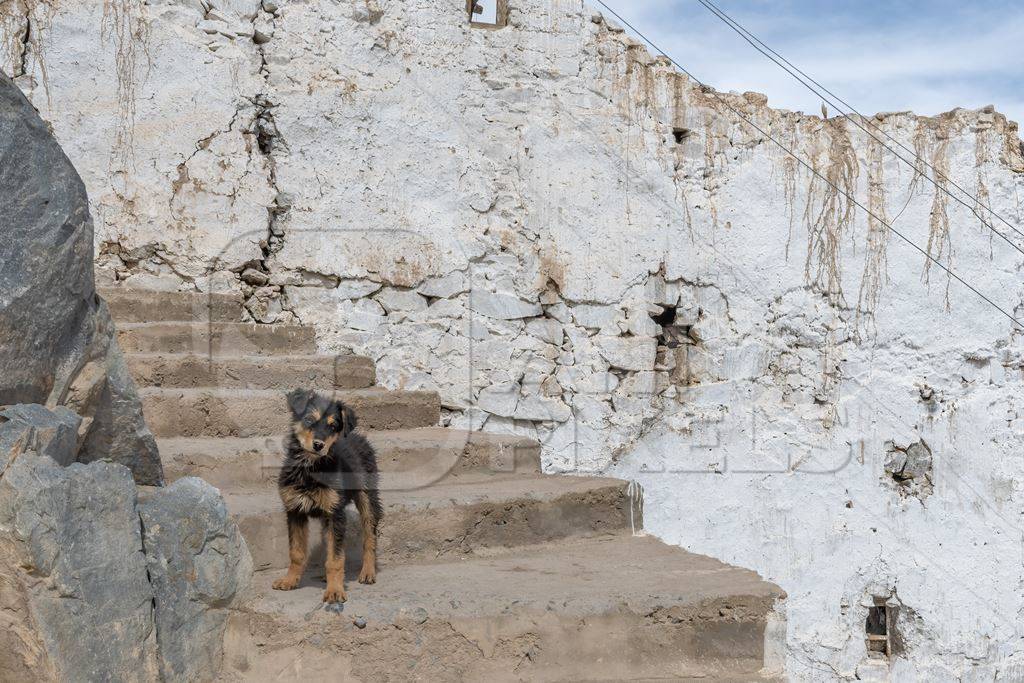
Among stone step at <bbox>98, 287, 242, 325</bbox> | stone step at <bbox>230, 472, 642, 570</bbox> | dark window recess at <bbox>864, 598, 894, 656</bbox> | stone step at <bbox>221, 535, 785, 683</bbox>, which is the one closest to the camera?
stone step at <bbox>221, 535, 785, 683</bbox>

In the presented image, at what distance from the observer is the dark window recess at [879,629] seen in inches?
266

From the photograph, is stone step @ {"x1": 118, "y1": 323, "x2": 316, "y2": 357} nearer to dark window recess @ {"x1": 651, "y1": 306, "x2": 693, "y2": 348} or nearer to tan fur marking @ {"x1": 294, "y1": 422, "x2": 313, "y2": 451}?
dark window recess @ {"x1": 651, "y1": 306, "x2": 693, "y2": 348}

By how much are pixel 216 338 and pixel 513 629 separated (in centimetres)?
343

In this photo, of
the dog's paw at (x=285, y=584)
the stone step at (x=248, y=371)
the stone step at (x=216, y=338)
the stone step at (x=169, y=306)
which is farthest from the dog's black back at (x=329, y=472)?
the stone step at (x=169, y=306)

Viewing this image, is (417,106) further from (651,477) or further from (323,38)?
(651,477)

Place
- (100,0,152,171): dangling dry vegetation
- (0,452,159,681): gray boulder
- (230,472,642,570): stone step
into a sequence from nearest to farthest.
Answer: (0,452,159,681): gray boulder
(230,472,642,570): stone step
(100,0,152,171): dangling dry vegetation

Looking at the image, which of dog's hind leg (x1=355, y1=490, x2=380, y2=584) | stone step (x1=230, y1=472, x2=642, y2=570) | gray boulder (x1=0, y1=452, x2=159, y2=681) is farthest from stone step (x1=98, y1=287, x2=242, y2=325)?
gray boulder (x1=0, y1=452, x2=159, y2=681)

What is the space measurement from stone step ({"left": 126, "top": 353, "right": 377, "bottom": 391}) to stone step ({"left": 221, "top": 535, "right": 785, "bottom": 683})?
2213mm

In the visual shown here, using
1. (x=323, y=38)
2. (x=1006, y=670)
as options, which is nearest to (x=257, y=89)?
(x=323, y=38)

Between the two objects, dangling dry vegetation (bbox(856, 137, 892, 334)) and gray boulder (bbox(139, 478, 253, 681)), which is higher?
dangling dry vegetation (bbox(856, 137, 892, 334))

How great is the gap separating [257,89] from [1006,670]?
6.86 metres

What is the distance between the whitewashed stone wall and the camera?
21.0 ft

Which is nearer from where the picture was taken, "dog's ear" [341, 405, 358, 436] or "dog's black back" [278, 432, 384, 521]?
"dog's black back" [278, 432, 384, 521]

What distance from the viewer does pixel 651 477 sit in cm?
676
